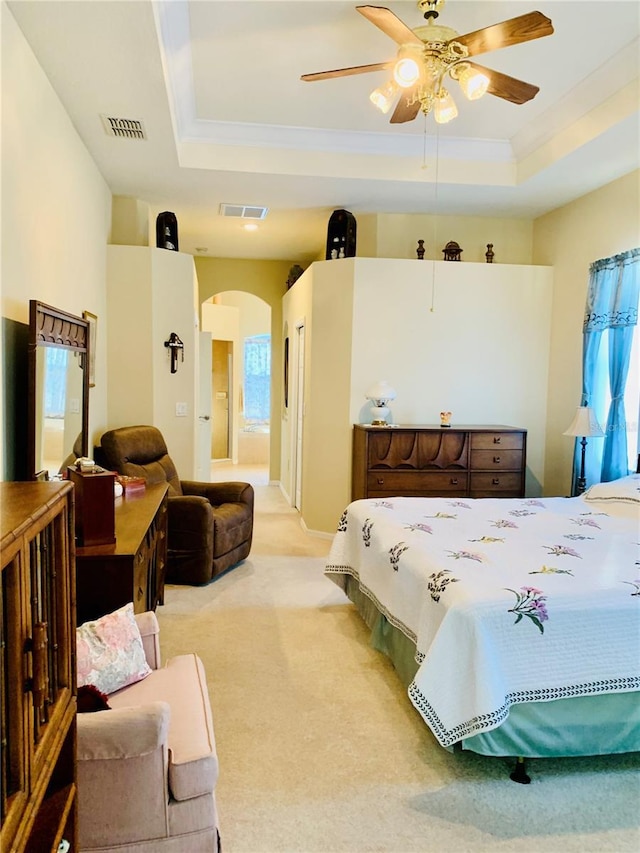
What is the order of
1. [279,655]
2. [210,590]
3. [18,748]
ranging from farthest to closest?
[210,590]
[279,655]
[18,748]

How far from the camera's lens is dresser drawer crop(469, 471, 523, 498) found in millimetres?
4723

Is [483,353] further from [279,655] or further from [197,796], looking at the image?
[197,796]

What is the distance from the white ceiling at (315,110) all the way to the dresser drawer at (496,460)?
2.12 meters

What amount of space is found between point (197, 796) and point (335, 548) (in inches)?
78.4

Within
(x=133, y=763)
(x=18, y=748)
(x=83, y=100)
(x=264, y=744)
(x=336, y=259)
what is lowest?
(x=264, y=744)

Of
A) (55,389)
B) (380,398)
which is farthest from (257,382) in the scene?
(55,389)

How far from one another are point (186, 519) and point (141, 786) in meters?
2.44

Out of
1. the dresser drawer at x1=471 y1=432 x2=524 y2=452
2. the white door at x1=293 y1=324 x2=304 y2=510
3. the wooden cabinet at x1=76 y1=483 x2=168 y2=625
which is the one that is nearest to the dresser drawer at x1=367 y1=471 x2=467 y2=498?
Answer: the dresser drawer at x1=471 y1=432 x2=524 y2=452

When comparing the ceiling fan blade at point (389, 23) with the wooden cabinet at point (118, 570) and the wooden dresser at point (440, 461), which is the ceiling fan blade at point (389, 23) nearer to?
the wooden cabinet at point (118, 570)

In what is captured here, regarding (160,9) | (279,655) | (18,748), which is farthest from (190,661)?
(160,9)

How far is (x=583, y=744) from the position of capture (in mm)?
2074

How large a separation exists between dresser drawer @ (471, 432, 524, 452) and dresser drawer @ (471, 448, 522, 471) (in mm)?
34

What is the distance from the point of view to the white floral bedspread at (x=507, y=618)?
6.39ft

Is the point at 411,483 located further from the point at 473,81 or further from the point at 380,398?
the point at 473,81
